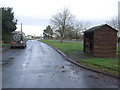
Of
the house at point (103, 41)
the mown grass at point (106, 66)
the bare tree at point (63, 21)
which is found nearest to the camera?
the mown grass at point (106, 66)

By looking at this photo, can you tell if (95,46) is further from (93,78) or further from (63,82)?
(63,82)

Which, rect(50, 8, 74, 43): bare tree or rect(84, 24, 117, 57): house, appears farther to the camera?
rect(50, 8, 74, 43): bare tree

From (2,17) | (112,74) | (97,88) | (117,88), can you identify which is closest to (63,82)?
(97,88)

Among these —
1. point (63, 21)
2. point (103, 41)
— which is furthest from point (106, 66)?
point (63, 21)

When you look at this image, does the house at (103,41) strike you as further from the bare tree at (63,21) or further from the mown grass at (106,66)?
the bare tree at (63,21)

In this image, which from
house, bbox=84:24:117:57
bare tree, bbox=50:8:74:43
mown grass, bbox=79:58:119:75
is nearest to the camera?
mown grass, bbox=79:58:119:75

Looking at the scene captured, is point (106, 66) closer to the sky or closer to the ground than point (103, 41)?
closer to the ground

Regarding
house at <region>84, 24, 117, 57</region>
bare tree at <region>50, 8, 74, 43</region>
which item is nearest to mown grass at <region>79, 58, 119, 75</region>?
house at <region>84, 24, 117, 57</region>

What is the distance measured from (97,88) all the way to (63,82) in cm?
134

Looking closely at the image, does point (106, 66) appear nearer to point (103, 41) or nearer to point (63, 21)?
point (103, 41)

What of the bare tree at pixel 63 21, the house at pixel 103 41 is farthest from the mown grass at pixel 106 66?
the bare tree at pixel 63 21

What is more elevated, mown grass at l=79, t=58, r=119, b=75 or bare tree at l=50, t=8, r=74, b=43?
bare tree at l=50, t=8, r=74, b=43

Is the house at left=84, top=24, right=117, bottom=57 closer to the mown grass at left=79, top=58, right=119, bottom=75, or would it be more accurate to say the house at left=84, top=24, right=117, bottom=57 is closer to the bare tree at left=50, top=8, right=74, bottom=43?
the mown grass at left=79, top=58, right=119, bottom=75

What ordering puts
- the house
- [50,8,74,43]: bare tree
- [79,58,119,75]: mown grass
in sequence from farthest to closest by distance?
[50,8,74,43]: bare tree
the house
[79,58,119,75]: mown grass
